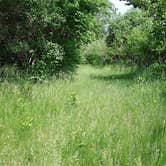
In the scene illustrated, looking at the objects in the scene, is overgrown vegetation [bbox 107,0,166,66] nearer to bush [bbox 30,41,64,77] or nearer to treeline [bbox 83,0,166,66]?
treeline [bbox 83,0,166,66]

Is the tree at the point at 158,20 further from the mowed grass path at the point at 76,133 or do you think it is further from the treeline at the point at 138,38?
the mowed grass path at the point at 76,133

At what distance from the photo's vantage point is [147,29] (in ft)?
45.5

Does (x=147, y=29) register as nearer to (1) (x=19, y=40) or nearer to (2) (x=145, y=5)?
(2) (x=145, y=5)

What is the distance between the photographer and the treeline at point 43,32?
29.7 feet

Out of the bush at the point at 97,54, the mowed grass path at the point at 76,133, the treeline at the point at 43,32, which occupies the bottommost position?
the bush at the point at 97,54

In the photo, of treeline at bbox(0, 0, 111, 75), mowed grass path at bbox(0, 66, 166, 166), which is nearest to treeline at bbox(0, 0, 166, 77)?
treeline at bbox(0, 0, 111, 75)

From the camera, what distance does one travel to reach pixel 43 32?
413 inches

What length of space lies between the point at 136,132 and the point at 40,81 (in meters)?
5.30

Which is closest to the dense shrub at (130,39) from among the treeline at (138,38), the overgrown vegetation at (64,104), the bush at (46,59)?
the treeline at (138,38)

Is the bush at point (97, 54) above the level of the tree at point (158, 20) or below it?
below

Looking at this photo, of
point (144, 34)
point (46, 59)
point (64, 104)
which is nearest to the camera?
point (64, 104)

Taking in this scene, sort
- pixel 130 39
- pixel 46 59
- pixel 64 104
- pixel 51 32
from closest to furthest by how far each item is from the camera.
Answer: pixel 64 104 < pixel 46 59 < pixel 51 32 < pixel 130 39

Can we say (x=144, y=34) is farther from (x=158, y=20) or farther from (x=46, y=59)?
(x=46, y=59)

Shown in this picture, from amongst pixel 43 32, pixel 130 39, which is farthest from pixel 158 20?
pixel 130 39
